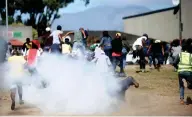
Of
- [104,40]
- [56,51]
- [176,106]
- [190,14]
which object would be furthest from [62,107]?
[190,14]

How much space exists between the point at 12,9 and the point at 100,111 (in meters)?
30.2

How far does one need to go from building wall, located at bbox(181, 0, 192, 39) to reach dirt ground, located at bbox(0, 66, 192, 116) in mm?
5854

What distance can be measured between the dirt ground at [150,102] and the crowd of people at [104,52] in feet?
1.18

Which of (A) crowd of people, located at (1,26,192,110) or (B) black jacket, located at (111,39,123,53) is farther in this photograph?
(B) black jacket, located at (111,39,123,53)

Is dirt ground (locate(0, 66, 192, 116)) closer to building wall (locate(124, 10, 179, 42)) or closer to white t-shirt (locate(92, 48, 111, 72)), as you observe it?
white t-shirt (locate(92, 48, 111, 72))

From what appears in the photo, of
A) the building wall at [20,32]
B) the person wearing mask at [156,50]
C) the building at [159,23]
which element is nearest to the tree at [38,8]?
the building at [159,23]

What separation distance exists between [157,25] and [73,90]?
84.8 feet

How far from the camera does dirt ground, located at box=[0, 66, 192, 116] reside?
8.75 m

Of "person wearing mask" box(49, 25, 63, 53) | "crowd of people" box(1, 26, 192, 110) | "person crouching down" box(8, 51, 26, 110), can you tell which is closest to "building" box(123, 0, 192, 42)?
"crowd of people" box(1, 26, 192, 110)

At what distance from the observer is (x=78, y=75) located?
31.1ft

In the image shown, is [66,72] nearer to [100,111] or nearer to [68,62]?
[68,62]

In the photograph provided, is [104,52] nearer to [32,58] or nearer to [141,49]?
[141,49]

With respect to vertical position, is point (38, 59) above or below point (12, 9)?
below

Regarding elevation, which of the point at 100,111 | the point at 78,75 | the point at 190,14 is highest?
the point at 190,14
